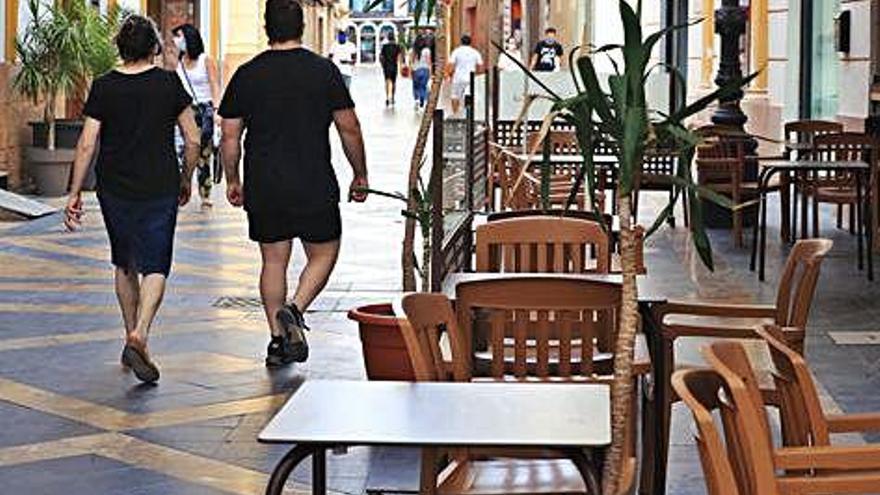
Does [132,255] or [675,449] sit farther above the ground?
[132,255]

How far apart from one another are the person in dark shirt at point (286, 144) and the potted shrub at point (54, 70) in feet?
33.3

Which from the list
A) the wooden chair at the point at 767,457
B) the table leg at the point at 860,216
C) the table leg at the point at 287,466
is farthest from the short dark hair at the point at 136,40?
the table leg at the point at 860,216

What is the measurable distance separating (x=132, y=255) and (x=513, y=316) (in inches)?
143

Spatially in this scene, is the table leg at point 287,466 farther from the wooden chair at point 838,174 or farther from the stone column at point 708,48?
the stone column at point 708,48

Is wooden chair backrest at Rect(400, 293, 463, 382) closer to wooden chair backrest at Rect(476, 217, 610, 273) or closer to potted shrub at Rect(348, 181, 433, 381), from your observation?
potted shrub at Rect(348, 181, 433, 381)

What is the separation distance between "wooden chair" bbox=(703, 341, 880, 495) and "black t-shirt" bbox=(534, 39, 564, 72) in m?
23.0

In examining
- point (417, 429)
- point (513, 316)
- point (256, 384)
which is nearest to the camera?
point (417, 429)

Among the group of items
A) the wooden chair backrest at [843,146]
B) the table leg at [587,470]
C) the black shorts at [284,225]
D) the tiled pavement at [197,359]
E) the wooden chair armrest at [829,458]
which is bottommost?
the tiled pavement at [197,359]

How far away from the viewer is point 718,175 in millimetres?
15562

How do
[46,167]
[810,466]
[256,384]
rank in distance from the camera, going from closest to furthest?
[810,466]
[256,384]
[46,167]

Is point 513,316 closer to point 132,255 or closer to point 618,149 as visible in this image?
point 618,149

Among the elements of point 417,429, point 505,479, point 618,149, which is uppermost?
point 618,149

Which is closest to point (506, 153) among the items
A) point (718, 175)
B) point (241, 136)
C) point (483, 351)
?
point (718, 175)

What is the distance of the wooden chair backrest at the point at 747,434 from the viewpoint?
3.56 meters
